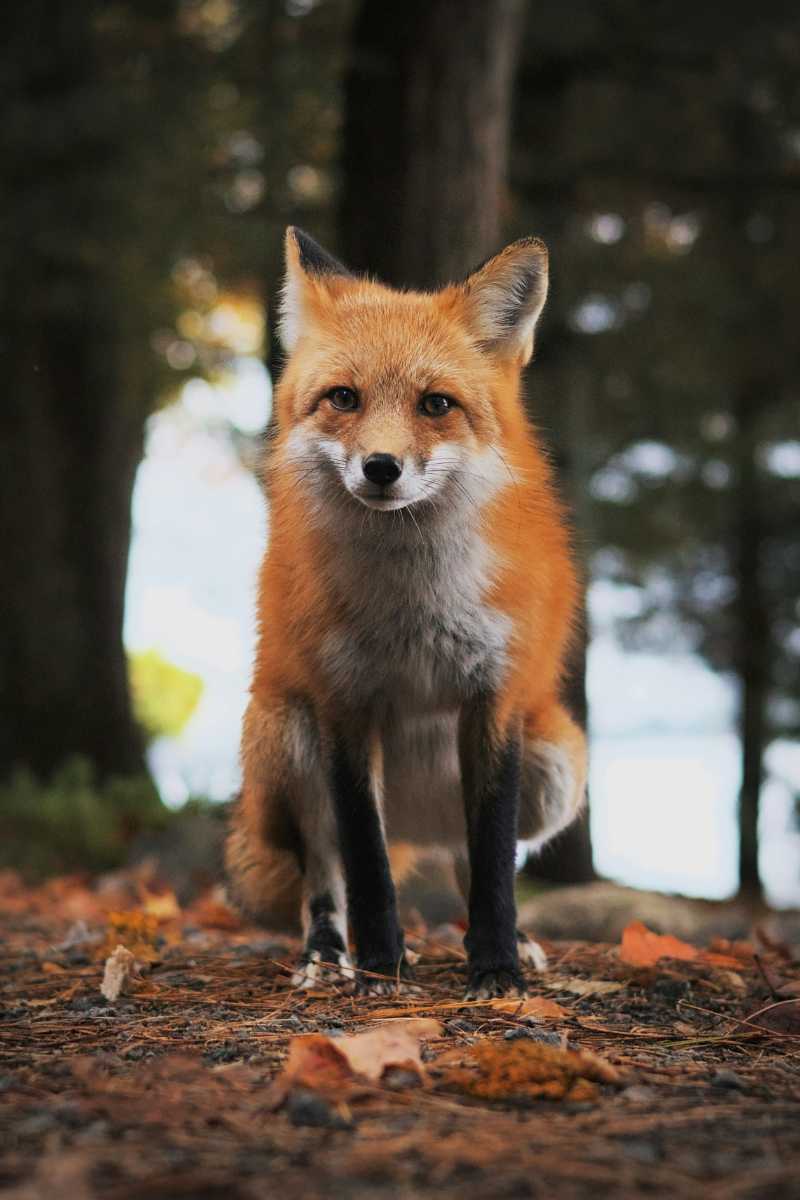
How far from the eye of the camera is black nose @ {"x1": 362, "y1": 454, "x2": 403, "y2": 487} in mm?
3109

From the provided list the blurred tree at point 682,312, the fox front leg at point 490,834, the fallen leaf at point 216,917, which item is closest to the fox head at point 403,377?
the fox front leg at point 490,834

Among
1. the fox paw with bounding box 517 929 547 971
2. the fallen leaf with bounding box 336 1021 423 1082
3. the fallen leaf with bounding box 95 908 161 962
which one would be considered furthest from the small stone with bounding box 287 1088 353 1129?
the fallen leaf with bounding box 95 908 161 962

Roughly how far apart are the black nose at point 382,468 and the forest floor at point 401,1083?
1.34 metres

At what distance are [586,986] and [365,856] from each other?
763mm

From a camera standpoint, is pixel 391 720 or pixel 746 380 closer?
pixel 391 720

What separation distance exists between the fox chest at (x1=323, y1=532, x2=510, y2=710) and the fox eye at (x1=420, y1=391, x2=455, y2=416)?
1.13ft

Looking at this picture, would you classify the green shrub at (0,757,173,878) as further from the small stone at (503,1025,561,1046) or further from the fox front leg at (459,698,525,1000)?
the small stone at (503,1025,561,1046)

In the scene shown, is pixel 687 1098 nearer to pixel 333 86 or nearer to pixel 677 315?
pixel 333 86

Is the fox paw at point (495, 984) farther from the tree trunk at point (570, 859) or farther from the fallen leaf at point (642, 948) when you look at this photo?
the tree trunk at point (570, 859)

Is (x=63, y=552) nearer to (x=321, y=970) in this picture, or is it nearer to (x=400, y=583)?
(x=321, y=970)

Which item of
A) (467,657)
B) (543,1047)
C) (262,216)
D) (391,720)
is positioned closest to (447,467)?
(467,657)

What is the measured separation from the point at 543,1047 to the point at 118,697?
28.9 ft

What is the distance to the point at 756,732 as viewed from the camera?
13047 millimetres

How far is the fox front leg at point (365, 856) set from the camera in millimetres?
3537
